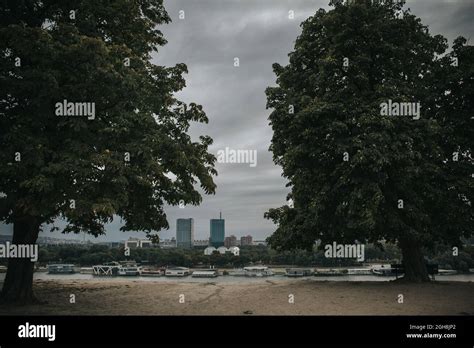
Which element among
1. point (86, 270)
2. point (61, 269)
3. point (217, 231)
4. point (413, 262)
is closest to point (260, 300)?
point (413, 262)

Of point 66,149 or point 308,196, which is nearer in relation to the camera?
point 66,149

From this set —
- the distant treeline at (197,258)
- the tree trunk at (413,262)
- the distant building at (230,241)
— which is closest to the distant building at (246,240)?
the distant building at (230,241)

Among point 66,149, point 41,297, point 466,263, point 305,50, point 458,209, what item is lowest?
point 466,263

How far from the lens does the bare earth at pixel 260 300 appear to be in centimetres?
1445

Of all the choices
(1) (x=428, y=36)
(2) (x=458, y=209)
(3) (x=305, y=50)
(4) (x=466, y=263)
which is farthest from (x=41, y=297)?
(4) (x=466, y=263)

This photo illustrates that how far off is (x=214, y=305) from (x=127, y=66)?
11.2 metres

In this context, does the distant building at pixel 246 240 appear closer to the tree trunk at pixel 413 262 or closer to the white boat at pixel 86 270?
the white boat at pixel 86 270

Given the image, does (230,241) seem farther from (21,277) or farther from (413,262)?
(21,277)

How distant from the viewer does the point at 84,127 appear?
14102 millimetres

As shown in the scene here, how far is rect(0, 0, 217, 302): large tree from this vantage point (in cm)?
1330
